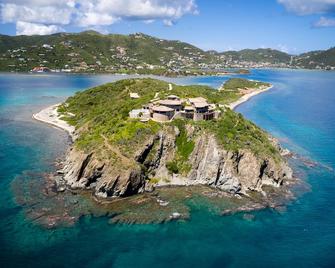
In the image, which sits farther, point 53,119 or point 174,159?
point 53,119

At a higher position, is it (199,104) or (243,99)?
(199,104)

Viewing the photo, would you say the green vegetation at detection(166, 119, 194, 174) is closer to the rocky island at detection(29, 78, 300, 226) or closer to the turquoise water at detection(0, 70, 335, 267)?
the rocky island at detection(29, 78, 300, 226)

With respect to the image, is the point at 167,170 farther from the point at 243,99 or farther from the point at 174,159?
the point at 243,99

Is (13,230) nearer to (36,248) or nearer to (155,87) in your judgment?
(36,248)

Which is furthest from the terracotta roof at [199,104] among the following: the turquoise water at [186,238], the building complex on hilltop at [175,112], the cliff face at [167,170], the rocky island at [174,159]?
the turquoise water at [186,238]

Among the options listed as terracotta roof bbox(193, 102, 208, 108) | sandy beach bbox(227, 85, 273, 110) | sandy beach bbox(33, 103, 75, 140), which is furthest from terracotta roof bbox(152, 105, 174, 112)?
sandy beach bbox(227, 85, 273, 110)

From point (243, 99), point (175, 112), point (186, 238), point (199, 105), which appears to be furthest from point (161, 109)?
point (243, 99)

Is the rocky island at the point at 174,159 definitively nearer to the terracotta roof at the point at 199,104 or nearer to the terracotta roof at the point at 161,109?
the terracotta roof at the point at 199,104
